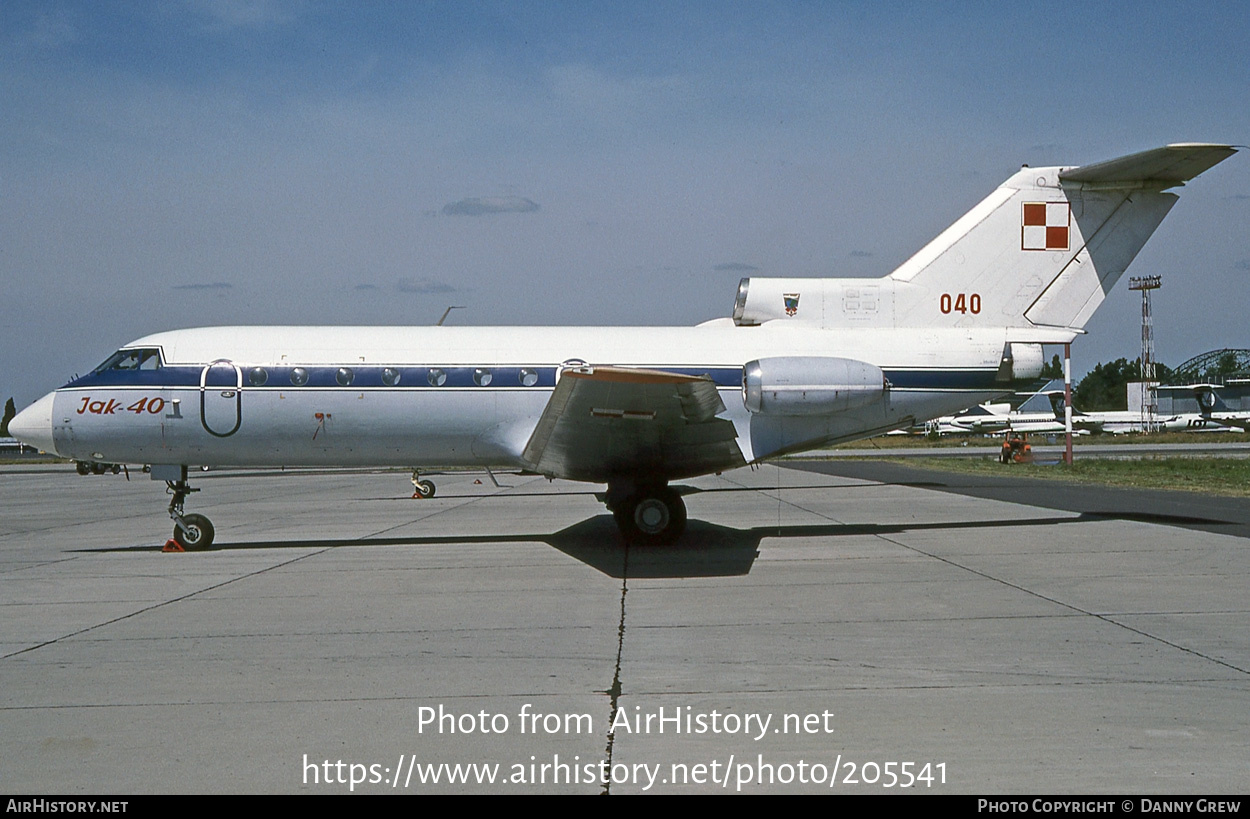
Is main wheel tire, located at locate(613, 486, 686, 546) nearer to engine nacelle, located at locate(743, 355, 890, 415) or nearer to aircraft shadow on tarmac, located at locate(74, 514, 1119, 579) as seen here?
aircraft shadow on tarmac, located at locate(74, 514, 1119, 579)

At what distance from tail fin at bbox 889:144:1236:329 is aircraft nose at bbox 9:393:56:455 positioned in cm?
1166

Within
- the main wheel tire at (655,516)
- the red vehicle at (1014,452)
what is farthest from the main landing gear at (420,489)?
the red vehicle at (1014,452)

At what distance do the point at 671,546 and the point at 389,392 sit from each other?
427 centimetres

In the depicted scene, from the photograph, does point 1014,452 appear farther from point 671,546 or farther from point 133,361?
point 133,361

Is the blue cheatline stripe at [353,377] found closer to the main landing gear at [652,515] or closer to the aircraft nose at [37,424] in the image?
the aircraft nose at [37,424]

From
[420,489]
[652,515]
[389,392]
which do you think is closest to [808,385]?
[652,515]

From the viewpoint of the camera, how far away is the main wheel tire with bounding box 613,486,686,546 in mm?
12828

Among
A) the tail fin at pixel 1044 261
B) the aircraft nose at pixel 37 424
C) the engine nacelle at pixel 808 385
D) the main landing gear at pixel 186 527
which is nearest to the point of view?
the engine nacelle at pixel 808 385

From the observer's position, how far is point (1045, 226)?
47.3 feet

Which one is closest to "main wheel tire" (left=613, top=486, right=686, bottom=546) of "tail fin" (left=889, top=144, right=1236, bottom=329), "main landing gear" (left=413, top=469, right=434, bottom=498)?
"tail fin" (left=889, top=144, right=1236, bottom=329)

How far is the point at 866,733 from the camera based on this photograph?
5.21 meters

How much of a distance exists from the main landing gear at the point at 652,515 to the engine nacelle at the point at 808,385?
5.19ft

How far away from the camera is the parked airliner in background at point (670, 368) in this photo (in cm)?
1330

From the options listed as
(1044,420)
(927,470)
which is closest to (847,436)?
(927,470)
